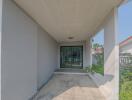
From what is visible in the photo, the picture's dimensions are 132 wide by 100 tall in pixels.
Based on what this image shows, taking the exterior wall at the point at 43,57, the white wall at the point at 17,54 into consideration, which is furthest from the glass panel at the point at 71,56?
the white wall at the point at 17,54

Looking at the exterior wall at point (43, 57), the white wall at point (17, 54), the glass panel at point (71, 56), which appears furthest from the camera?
the glass panel at point (71, 56)

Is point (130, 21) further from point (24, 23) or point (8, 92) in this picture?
point (8, 92)

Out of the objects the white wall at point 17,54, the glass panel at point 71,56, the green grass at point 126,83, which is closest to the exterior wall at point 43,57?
the white wall at point 17,54

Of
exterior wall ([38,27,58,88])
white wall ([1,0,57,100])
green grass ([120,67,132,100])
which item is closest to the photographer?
white wall ([1,0,57,100])

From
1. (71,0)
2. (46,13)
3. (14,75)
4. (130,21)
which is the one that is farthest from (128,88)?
(46,13)

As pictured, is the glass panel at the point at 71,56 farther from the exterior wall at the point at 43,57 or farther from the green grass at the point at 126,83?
the green grass at the point at 126,83

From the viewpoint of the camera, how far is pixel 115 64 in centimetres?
308

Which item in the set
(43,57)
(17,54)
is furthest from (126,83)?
(43,57)

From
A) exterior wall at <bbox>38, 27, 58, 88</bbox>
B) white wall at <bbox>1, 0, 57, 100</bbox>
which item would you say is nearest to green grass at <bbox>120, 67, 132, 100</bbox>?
white wall at <bbox>1, 0, 57, 100</bbox>

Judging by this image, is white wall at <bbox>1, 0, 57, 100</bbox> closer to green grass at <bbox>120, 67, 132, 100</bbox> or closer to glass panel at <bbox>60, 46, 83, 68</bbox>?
green grass at <bbox>120, 67, 132, 100</bbox>

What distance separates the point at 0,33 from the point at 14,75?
3.35ft

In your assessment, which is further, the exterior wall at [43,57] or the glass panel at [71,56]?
the glass panel at [71,56]

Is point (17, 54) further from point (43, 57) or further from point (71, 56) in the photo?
point (71, 56)

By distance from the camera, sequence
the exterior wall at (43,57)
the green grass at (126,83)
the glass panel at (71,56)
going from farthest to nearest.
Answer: the glass panel at (71,56) < the exterior wall at (43,57) < the green grass at (126,83)
